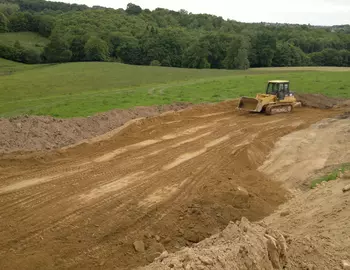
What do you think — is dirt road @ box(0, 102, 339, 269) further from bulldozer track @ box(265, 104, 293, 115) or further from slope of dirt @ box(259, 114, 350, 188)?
bulldozer track @ box(265, 104, 293, 115)

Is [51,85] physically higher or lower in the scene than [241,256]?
lower

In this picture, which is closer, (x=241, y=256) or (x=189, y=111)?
(x=241, y=256)

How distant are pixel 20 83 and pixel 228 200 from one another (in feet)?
121

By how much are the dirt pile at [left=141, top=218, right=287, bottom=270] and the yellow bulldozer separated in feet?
60.0

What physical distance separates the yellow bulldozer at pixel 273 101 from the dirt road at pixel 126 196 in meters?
5.33

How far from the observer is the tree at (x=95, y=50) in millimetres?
81125

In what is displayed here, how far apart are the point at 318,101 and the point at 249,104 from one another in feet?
22.2

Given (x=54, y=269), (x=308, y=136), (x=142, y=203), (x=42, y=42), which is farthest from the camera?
(x=42, y=42)

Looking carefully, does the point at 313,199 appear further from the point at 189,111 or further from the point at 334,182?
the point at 189,111

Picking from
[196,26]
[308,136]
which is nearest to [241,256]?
[308,136]

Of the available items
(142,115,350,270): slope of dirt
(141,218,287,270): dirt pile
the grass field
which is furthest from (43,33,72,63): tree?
(141,218,287,270): dirt pile

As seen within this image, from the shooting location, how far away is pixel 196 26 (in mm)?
142375

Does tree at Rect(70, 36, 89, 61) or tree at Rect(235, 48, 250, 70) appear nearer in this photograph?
tree at Rect(235, 48, 250, 70)

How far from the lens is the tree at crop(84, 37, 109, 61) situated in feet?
266
